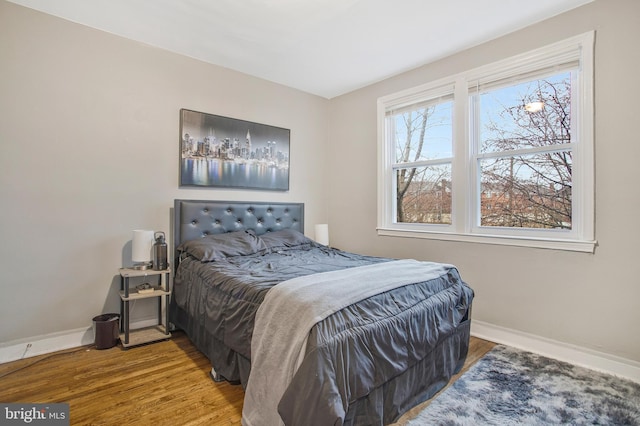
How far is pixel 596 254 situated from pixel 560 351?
784 mm

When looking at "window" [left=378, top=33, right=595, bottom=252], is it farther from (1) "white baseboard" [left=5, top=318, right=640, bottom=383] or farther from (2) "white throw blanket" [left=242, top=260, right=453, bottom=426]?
(2) "white throw blanket" [left=242, top=260, right=453, bottom=426]

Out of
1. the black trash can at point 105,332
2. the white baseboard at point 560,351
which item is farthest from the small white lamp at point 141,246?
the white baseboard at point 560,351

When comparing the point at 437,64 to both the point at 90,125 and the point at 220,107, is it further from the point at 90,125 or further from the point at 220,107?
the point at 90,125

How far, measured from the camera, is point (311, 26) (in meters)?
2.65

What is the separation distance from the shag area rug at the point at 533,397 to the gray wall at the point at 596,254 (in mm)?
332

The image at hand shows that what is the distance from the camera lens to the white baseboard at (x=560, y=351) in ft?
7.08

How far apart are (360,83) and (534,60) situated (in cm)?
181

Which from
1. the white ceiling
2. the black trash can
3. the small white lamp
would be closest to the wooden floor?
the black trash can

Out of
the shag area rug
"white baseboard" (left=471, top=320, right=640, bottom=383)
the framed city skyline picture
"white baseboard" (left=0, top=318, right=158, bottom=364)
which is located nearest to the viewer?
the shag area rug

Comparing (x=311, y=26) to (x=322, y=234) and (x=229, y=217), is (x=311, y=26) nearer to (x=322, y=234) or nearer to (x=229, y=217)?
(x=229, y=217)

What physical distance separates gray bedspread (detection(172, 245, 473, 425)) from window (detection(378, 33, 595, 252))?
987mm

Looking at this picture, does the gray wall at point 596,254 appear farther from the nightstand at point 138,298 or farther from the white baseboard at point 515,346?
the nightstand at point 138,298

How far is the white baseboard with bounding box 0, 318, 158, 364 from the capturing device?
2334 mm

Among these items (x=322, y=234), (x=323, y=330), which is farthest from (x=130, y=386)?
(x=322, y=234)
